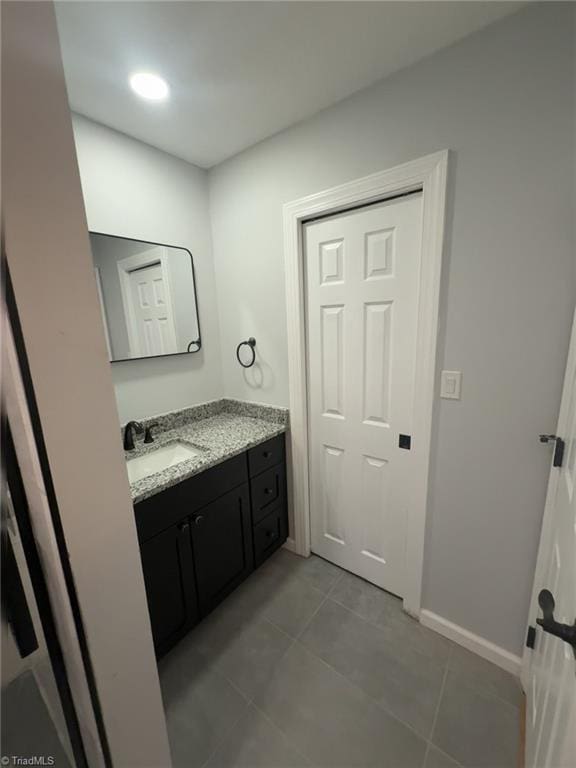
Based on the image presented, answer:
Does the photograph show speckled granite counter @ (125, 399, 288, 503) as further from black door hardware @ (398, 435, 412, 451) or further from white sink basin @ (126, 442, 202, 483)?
black door hardware @ (398, 435, 412, 451)

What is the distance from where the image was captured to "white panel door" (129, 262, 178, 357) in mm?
1686

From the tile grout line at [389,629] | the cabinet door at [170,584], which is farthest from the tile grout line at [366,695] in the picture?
the cabinet door at [170,584]

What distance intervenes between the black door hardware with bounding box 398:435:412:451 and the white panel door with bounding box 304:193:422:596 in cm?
3

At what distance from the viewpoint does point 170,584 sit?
136 centimetres

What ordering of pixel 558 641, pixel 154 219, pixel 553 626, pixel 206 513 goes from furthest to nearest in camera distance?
pixel 154 219 < pixel 206 513 < pixel 558 641 < pixel 553 626

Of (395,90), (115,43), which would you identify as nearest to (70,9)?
(115,43)

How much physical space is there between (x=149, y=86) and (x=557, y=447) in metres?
2.03

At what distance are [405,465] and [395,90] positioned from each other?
1.61 meters

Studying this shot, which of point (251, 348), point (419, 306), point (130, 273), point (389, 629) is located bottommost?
point (389, 629)

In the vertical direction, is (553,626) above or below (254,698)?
above

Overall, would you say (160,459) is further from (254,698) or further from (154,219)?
(154,219)

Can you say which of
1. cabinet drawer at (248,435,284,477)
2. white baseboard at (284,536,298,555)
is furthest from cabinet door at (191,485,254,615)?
white baseboard at (284,536,298,555)

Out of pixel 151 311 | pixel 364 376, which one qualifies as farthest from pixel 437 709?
pixel 151 311

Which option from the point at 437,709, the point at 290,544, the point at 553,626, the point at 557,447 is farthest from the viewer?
the point at 290,544
